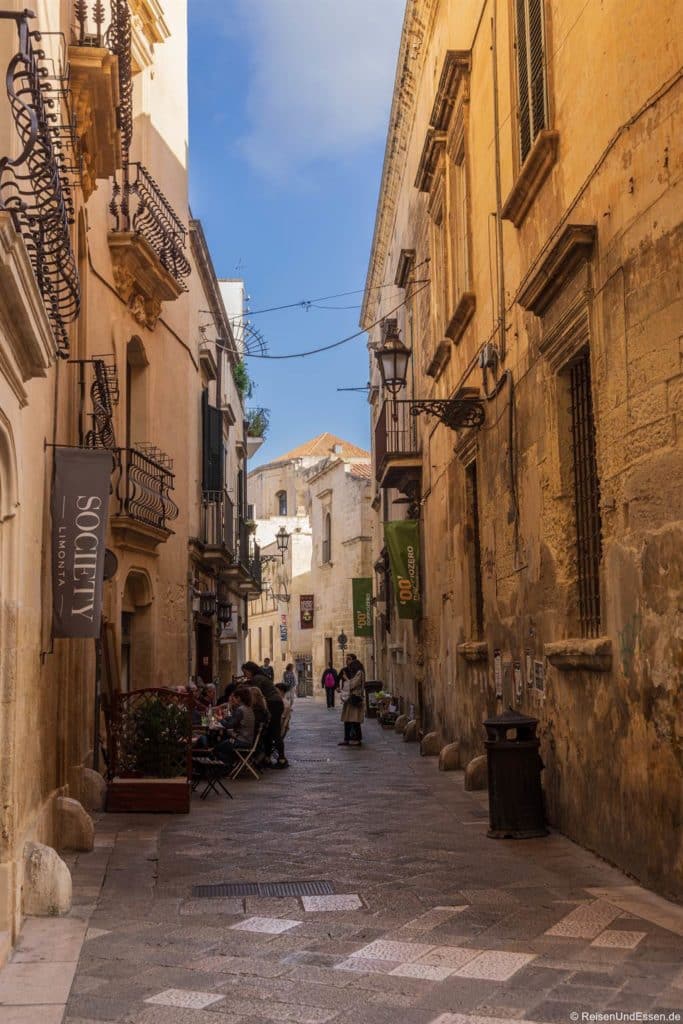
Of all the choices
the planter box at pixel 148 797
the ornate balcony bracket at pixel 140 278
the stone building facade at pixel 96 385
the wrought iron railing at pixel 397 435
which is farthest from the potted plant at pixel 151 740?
the wrought iron railing at pixel 397 435

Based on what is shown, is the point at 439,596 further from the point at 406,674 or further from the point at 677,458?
the point at 677,458

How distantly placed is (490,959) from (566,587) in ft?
13.2

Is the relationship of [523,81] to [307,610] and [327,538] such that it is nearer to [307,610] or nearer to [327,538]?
[327,538]

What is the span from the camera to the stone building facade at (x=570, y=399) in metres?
6.82

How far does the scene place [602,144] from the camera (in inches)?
315

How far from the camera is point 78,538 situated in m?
8.51

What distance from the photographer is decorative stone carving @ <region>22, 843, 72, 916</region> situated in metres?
6.71

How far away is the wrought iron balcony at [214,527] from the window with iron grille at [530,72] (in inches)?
459

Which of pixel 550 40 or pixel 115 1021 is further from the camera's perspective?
pixel 550 40

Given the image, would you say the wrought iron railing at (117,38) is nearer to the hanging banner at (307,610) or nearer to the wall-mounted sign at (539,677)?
the wall-mounted sign at (539,677)

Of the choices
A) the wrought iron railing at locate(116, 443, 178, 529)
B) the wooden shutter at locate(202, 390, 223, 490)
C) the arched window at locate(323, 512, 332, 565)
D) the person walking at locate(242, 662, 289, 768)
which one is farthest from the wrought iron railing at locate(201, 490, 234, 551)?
the arched window at locate(323, 512, 332, 565)

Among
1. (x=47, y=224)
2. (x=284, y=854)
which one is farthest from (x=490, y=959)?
(x=47, y=224)

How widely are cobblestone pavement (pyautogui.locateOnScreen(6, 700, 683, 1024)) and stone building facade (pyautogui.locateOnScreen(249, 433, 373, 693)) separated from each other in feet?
102

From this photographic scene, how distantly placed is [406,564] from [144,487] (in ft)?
21.9
